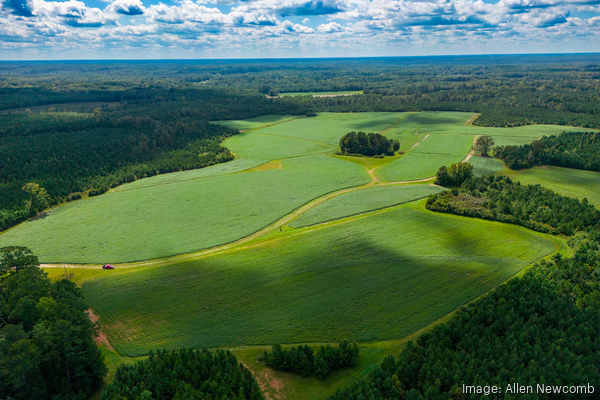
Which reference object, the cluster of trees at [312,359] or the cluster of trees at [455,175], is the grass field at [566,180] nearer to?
the cluster of trees at [455,175]

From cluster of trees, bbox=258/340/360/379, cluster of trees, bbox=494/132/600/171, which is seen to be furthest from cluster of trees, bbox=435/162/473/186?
cluster of trees, bbox=258/340/360/379

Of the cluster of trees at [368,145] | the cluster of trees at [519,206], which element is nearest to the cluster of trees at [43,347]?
the cluster of trees at [519,206]

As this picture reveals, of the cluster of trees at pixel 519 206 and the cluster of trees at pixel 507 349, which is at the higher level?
the cluster of trees at pixel 519 206

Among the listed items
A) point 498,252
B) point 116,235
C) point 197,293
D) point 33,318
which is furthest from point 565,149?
point 33,318

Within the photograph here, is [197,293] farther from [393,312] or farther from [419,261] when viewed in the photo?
[419,261]

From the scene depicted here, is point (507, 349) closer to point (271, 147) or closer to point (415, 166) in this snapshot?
point (415, 166)

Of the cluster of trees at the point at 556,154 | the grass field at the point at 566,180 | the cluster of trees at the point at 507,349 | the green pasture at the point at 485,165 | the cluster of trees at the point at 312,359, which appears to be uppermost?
the cluster of trees at the point at 556,154
